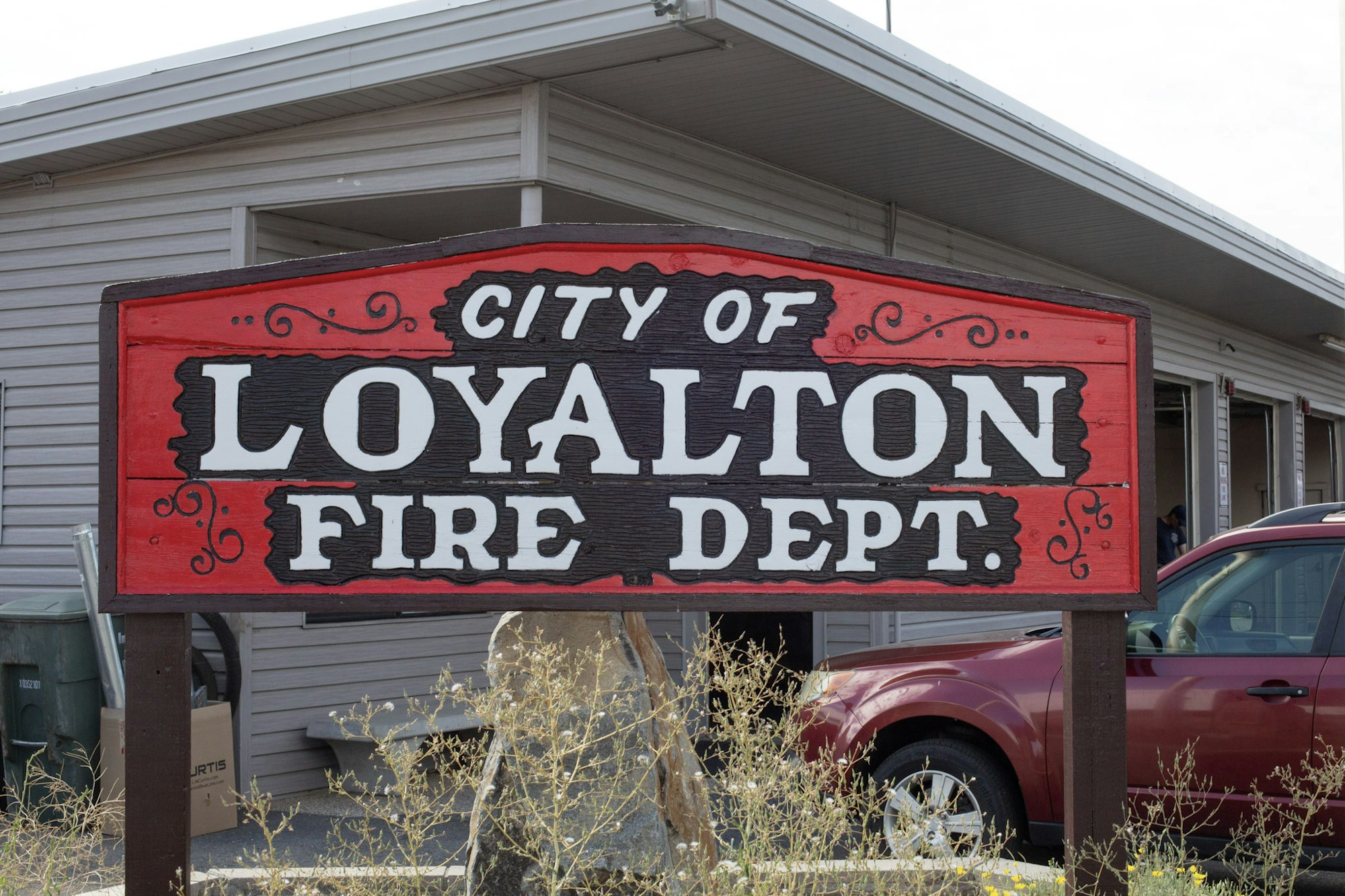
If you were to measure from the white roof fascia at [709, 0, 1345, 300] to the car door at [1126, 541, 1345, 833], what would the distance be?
312 centimetres

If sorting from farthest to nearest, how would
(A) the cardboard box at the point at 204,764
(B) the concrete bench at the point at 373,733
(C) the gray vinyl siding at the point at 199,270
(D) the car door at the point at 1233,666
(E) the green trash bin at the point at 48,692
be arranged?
(B) the concrete bench at the point at 373,733
(C) the gray vinyl siding at the point at 199,270
(E) the green trash bin at the point at 48,692
(A) the cardboard box at the point at 204,764
(D) the car door at the point at 1233,666

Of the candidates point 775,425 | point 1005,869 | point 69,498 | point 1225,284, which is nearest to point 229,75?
point 69,498

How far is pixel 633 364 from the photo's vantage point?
3.42m

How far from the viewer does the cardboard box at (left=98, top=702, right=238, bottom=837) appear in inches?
253

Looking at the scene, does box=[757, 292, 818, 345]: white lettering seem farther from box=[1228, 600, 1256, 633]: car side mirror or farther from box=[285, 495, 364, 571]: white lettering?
box=[1228, 600, 1256, 633]: car side mirror

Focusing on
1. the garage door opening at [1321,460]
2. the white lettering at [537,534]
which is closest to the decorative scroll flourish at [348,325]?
the white lettering at [537,534]

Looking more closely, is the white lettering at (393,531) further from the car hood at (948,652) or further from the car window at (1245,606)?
the car window at (1245,606)

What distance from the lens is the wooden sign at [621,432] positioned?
3.34 m

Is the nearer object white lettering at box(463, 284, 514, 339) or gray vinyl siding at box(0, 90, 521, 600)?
white lettering at box(463, 284, 514, 339)

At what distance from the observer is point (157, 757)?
328 centimetres

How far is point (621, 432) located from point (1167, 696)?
3.03m

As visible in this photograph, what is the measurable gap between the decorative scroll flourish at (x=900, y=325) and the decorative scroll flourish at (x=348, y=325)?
1.33 meters

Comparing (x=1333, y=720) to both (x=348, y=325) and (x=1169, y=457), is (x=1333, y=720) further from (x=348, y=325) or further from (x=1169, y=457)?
(x=1169, y=457)

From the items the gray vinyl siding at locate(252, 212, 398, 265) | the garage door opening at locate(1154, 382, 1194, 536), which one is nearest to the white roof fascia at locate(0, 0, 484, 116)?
the gray vinyl siding at locate(252, 212, 398, 265)
